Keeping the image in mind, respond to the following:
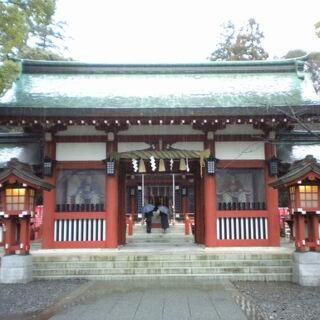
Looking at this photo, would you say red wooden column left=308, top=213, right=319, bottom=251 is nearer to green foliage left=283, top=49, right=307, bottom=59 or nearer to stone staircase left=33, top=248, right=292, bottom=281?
stone staircase left=33, top=248, right=292, bottom=281

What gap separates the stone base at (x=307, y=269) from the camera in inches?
396

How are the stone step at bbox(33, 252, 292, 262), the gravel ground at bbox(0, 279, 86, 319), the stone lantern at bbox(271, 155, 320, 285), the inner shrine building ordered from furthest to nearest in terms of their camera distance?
the inner shrine building < the stone step at bbox(33, 252, 292, 262) < the stone lantern at bbox(271, 155, 320, 285) < the gravel ground at bbox(0, 279, 86, 319)

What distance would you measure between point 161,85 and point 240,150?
14.2 ft

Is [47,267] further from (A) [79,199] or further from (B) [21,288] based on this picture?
(A) [79,199]

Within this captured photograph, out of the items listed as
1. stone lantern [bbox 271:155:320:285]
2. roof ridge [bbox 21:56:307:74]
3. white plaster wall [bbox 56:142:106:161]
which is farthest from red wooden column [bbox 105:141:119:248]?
roof ridge [bbox 21:56:307:74]

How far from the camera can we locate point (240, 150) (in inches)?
541

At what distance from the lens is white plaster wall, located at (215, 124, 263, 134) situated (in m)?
13.8

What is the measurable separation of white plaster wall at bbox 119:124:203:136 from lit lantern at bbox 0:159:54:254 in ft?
13.1

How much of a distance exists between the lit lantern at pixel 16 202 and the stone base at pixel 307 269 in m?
6.77

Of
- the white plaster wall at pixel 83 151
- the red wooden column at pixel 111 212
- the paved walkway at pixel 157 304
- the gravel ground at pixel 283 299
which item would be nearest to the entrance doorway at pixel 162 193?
the white plaster wall at pixel 83 151

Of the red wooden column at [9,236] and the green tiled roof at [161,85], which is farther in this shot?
the green tiled roof at [161,85]

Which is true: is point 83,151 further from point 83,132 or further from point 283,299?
point 283,299

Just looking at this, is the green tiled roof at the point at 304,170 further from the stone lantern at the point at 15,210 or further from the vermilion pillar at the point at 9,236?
the vermilion pillar at the point at 9,236

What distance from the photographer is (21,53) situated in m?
32.5
